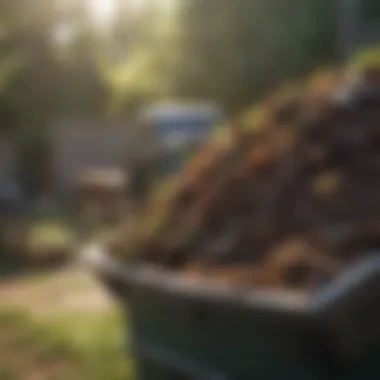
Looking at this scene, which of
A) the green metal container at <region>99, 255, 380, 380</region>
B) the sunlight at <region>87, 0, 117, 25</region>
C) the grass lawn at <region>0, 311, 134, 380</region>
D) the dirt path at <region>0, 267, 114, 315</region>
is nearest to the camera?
the green metal container at <region>99, 255, 380, 380</region>

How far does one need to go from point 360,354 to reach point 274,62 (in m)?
13.8

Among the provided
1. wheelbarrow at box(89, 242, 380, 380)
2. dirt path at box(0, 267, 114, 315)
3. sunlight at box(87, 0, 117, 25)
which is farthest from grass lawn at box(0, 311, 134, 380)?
sunlight at box(87, 0, 117, 25)

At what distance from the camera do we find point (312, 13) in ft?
55.4

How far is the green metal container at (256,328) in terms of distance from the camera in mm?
3184

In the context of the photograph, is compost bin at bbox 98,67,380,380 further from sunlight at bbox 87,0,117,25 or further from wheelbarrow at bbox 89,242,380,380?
sunlight at bbox 87,0,117,25

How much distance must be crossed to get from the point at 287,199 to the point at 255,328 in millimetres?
714

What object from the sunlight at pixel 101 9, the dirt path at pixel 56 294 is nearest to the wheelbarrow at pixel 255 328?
the sunlight at pixel 101 9

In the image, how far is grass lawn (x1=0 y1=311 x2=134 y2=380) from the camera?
662 centimetres

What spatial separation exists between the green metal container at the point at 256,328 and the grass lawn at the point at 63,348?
193 centimetres

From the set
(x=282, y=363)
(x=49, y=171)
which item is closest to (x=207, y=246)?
(x=282, y=363)

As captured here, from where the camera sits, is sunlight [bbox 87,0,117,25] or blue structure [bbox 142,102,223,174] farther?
blue structure [bbox 142,102,223,174]

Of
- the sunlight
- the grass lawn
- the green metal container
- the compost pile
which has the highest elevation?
the sunlight

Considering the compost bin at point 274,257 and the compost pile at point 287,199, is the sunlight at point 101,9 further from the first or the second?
the compost bin at point 274,257

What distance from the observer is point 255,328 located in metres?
3.44
